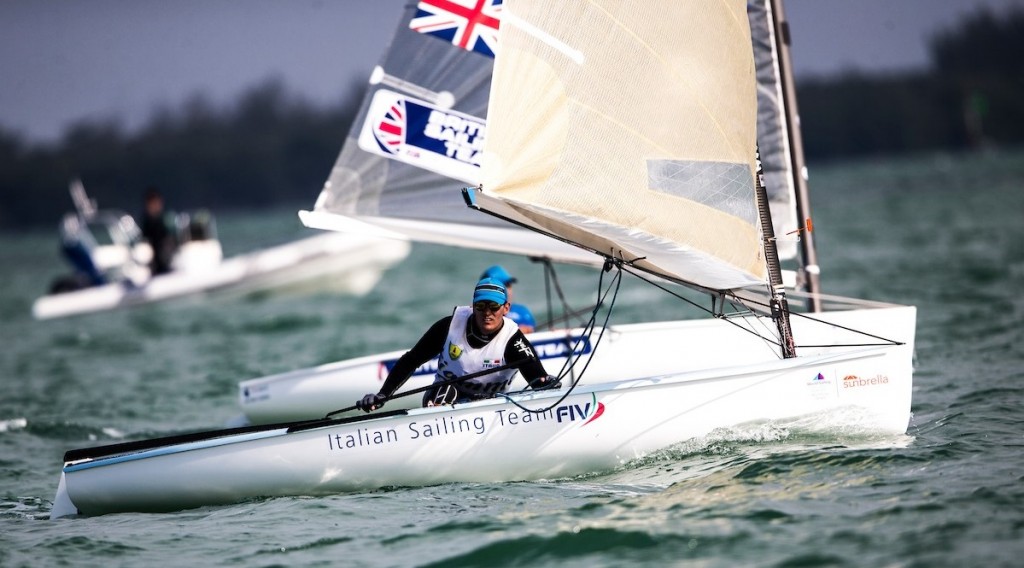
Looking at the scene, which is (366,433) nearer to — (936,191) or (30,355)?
(30,355)

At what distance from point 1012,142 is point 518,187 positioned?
80684 millimetres

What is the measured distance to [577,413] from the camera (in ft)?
16.6

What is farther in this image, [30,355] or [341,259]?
[341,259]

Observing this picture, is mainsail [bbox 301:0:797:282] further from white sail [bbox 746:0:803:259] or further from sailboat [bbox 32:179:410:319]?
sailboat [bbox 32:179:410:319]

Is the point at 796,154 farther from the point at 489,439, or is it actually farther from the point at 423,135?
the point at 489,439

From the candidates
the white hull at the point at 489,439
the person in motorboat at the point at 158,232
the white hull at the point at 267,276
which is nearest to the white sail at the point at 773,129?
the white hull at the point at 489,439

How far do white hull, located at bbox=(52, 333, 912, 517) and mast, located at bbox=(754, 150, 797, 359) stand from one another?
0.94ft

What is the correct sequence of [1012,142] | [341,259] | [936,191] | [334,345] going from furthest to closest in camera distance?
[1012,142], [936,191], [341,259], [334,345]

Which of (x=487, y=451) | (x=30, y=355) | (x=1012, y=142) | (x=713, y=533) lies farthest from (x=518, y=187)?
(x=1012, y=142)

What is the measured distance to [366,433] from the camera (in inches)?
199

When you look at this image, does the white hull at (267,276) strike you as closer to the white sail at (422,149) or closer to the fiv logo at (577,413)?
the white sail at (422,149)

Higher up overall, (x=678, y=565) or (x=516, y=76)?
(x=516, y=76)

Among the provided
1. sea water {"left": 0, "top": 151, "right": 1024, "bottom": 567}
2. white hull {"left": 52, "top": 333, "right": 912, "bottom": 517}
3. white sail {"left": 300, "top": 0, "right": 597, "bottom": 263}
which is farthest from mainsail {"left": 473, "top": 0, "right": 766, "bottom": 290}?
white sail {"left": 300, "top": 0, "right": 597, "bottom": 263}

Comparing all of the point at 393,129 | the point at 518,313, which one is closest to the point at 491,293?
the point at 518,313
